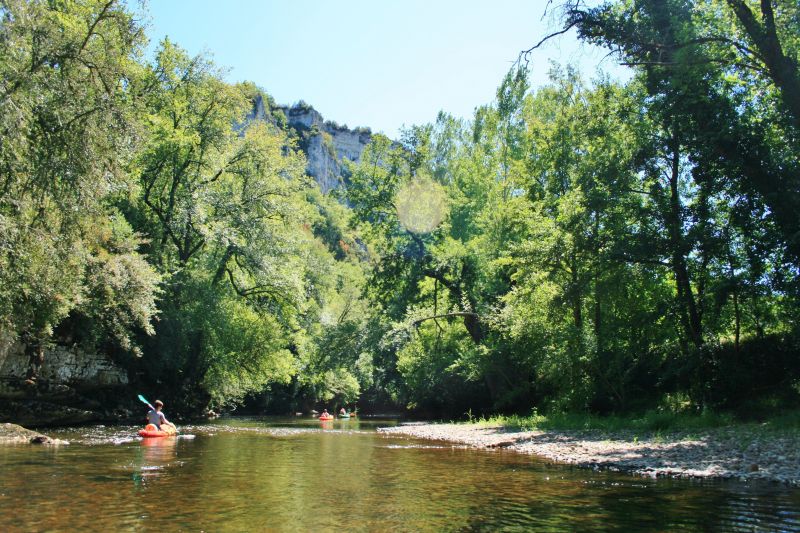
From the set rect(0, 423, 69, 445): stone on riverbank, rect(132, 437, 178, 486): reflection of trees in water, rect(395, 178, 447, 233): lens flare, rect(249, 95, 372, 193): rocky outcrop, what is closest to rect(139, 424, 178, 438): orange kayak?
rect(132, 437, 178, 486): reflection of trees in water

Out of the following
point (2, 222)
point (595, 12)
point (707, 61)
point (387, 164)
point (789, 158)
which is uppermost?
point (387, 164)

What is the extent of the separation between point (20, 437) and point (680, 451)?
16700mm

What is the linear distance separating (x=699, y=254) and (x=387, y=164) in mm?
16814

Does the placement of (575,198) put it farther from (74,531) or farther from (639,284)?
(74,531)

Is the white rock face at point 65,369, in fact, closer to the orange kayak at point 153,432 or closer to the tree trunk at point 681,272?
the orange kayak at point 153,432

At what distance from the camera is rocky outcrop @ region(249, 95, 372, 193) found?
390 feet

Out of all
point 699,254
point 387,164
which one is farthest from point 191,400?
point 699,254

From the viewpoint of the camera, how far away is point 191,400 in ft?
109

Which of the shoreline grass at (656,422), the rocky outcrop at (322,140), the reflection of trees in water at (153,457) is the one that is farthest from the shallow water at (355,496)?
the rocky outcrop at (322,140)

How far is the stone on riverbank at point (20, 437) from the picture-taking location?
1606 centimetres

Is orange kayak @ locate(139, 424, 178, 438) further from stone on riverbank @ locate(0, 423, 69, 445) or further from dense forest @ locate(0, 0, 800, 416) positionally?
dense forest @ locate(0, 0, 800, 416)

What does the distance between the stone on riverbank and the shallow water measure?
6.11 feet

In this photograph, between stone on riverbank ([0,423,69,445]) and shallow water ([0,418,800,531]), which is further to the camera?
stone on riverbank ([0,423,69,445])

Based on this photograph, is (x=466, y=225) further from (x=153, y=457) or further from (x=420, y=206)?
(x=153, y=457)
